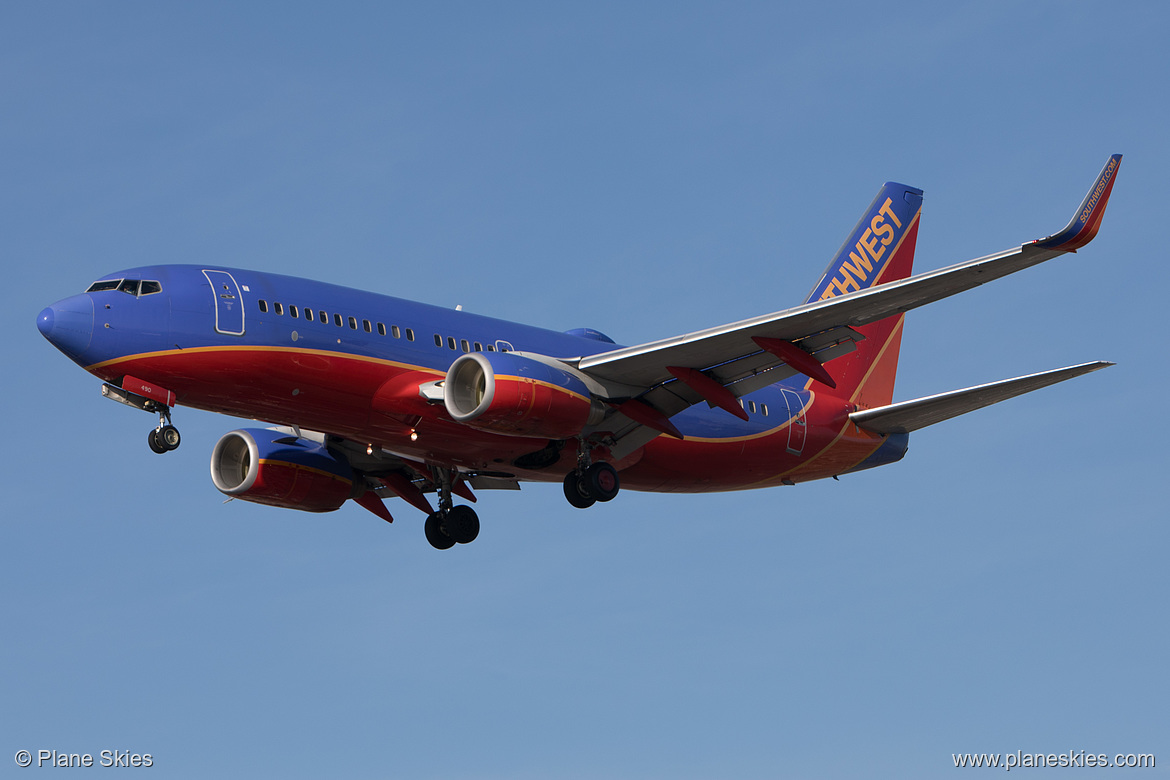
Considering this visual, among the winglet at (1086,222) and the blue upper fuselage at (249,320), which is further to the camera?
the blue upper fuselage at (249,320)

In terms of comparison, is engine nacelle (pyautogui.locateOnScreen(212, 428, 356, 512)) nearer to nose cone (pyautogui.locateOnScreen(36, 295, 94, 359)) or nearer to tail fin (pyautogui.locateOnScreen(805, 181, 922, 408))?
nose cone (pyautogui.locateOnScreen(36, 295, 94, 359))

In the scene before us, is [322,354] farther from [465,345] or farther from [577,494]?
[577,494]

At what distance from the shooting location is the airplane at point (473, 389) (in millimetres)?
29016

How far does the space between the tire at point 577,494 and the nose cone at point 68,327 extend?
11576 mm

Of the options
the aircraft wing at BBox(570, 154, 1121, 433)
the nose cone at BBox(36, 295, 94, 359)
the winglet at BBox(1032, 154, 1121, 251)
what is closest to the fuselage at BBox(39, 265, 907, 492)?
the nose cone at BBox(36, 295, 94, 359)

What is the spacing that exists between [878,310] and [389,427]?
10.9 meters

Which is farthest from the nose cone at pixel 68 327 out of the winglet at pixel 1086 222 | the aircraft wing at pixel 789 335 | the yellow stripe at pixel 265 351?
the winglet at pixel 1086 222

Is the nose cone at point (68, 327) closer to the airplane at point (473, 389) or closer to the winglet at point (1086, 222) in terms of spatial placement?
the airplane at point (473, 389)

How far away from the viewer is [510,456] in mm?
34281

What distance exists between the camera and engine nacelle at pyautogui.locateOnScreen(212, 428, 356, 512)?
35.8m

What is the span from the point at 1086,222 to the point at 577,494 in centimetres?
1318

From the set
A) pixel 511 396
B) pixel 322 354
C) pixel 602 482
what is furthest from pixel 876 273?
pixel 322 354

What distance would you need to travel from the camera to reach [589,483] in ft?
111

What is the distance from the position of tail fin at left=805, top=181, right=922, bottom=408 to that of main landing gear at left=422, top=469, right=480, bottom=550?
1121 centimetres
